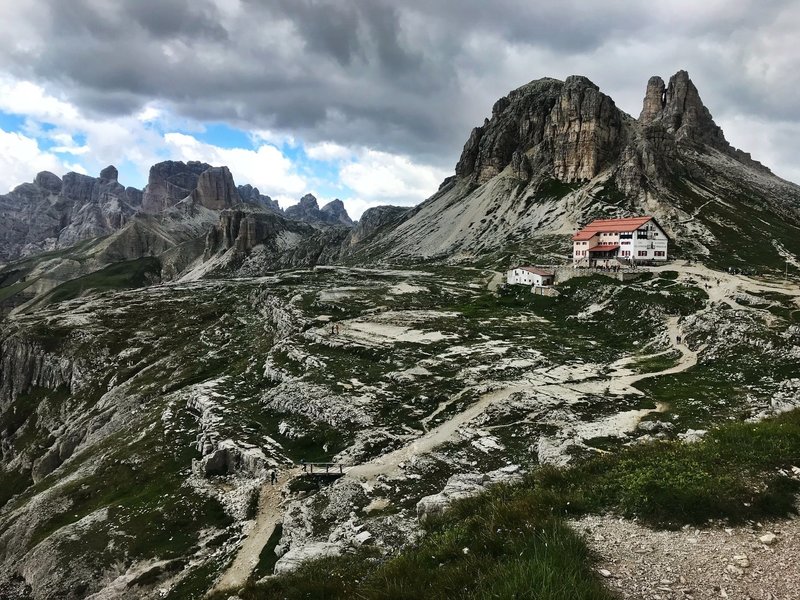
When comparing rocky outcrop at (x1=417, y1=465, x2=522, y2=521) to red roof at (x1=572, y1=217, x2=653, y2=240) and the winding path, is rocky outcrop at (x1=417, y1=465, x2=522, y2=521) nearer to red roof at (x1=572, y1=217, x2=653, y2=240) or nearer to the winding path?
the winding path

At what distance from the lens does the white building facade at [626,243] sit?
11344cm

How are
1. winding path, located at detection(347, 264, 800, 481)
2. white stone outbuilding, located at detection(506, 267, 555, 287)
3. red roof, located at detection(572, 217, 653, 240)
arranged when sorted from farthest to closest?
red roof, located at detection(572, 217, 653, 240)
white stone outbuilding, located at detection(506, 267, 555, 287)
winding path, located at detection(347, 264, 800, 481)

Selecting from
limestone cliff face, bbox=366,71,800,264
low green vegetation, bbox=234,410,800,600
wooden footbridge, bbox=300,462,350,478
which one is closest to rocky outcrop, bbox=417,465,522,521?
low green vegetation, bbox=234,410,800,600

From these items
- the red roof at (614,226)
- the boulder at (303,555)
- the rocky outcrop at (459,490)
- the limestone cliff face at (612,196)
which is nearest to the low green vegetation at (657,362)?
the rocky outcrop at (459,490)

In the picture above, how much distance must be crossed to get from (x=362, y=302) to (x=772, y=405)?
8117 cm

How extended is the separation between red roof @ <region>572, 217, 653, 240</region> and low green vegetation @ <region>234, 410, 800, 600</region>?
10578cm

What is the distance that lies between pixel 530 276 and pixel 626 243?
26.5 m

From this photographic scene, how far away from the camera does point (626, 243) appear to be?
115 m

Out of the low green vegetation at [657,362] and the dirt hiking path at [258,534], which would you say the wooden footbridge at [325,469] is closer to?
the dirt hiking path at [258,534]

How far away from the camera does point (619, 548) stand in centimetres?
1231

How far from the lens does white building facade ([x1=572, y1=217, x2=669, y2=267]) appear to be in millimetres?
113438

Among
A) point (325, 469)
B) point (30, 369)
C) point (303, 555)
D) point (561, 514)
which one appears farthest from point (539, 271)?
point (30, 369)

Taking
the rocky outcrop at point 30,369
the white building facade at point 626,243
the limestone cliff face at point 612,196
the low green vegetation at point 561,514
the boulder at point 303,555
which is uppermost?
the limestone cliff face at point 612,196

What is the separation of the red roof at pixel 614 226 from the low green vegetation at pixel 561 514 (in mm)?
105779
